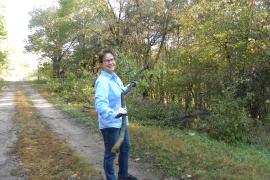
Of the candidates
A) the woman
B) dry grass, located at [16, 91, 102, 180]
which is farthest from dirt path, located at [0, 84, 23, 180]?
the woman

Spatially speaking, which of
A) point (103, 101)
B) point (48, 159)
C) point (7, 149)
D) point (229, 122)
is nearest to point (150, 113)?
point (229, 122)

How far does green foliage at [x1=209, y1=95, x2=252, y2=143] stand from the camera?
12.1 m

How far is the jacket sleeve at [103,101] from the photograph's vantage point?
Result: 16.2ft

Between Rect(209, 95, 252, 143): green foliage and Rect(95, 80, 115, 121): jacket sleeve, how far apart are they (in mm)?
7751

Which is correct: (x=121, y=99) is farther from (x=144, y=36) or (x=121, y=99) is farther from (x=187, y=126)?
(x=144, y=36)

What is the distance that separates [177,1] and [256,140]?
1131 cm

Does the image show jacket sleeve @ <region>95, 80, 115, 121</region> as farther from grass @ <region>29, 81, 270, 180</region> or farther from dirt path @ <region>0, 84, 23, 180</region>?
dirt path @ <region>0, 84, 23, 180</region>

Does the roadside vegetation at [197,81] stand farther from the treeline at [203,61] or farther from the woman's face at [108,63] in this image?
the woman's face at [108,63]

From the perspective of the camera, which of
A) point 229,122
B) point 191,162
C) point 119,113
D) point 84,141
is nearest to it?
point 119,113

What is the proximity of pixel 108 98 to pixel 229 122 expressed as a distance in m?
7.70

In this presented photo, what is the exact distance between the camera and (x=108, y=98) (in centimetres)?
519

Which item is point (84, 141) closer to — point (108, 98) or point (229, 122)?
point (229, 122)

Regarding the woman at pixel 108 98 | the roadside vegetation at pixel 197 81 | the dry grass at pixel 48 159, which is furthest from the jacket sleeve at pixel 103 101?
the dry grass at pixel 48 159

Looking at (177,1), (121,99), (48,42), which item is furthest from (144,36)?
(48,42)
